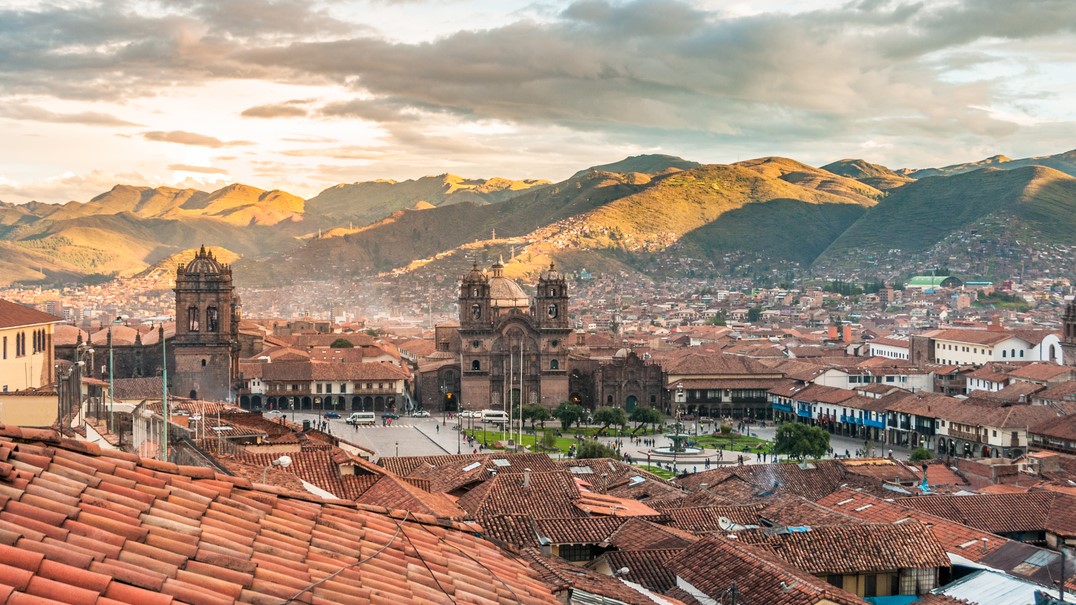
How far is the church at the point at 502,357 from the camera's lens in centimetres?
7369

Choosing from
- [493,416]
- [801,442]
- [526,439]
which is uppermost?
[801,442]

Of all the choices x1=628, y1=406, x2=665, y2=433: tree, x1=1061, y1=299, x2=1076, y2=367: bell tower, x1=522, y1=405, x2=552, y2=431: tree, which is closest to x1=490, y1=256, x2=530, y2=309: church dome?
x1=522, y1=405, x2=552, y2=431: tree

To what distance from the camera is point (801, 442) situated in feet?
168

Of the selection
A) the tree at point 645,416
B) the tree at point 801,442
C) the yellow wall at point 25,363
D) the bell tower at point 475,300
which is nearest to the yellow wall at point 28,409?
the yellow wall at point 25,363

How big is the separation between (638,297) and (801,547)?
164m

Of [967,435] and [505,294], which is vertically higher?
[505,294]

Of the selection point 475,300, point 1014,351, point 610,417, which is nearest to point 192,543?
point 610,417

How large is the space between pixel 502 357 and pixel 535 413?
912cm

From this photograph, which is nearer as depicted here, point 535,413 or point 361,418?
point 361,418

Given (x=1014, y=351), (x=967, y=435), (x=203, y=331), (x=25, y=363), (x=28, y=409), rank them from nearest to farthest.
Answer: (x=28, y=409) → (x=25, y=363) → (x=967, y=435) → (x=203, y=331) → (x=1014, y=351)

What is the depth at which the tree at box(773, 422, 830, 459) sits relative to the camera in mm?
51156

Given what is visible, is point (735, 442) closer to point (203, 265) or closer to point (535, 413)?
point (535, 413)

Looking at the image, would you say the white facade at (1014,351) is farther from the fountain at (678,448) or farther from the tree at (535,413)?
the fountain at (678,448)

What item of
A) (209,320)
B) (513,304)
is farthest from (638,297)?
(209,320)
